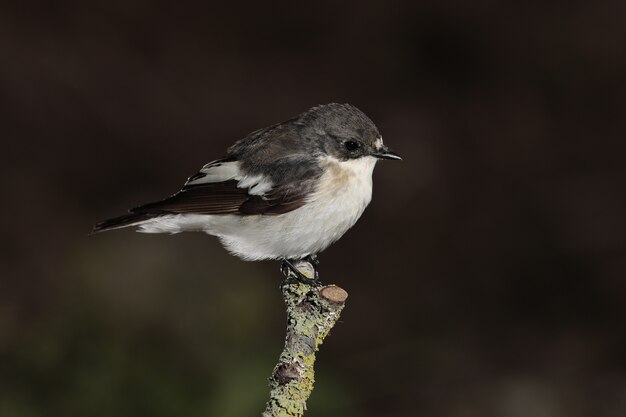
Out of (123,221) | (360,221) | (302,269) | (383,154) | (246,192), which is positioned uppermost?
(360,221)

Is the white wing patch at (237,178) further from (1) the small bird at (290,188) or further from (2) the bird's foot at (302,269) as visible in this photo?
(2) the bird's foot at (302,269)

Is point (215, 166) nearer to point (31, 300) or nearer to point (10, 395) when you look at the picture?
point (10, 395)

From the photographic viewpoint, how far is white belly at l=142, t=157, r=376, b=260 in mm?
4961

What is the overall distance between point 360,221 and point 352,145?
4.86m

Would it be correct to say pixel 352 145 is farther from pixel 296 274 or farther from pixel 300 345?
pixel 300 345

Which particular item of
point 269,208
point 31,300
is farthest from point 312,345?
point 31,300

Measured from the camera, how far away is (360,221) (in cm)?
989

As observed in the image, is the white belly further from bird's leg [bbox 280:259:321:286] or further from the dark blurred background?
the dark blurred background

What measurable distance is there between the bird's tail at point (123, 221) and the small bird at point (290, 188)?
0.15ft

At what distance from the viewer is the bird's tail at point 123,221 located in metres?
4.66

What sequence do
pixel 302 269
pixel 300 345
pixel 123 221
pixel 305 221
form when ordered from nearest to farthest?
pixel 300 345 → pixel 123 221 → pixel 305 221 → pixel 302 269

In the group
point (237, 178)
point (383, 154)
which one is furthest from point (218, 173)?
point (383, 154)

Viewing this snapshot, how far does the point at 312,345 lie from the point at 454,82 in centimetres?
859

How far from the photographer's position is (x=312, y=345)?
3.85 meters
